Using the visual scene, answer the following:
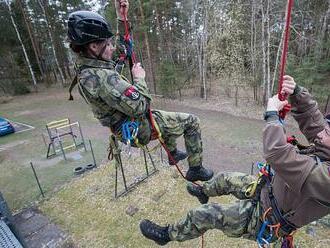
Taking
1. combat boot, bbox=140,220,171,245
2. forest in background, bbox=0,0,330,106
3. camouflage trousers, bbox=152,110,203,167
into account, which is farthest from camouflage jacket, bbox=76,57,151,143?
forest in background, bbox=0,0,330,106

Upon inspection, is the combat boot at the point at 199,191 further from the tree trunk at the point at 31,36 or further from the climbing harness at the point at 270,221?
the tree trunk at the point at 31,36

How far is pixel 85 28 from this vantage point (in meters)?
2.08

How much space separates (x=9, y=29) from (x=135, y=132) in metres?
21.8

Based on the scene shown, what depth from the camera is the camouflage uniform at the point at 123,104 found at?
6.92 ft

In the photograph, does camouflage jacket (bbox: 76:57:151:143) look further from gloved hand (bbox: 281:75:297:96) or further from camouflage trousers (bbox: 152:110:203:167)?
gloved hand (bbox: 281:75:297:96)

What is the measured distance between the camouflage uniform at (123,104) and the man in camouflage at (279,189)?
618 millimetres

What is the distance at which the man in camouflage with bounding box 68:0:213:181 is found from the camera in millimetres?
2098

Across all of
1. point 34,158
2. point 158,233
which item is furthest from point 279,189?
point 34,158

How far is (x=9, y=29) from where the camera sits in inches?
746

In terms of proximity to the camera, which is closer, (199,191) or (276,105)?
(276,105)

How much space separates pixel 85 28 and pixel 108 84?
0.51m

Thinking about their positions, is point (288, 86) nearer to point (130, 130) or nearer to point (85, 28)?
point (130, 130)

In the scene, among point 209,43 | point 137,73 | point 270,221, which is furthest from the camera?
point 209,43

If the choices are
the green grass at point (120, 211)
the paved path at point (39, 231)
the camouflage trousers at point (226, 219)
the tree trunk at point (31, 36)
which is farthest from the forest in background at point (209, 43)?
the paved path at point (39, 231)
